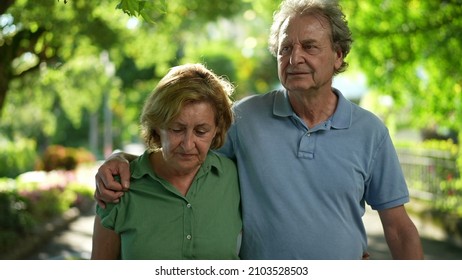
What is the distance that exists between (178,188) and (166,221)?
0.13 metres

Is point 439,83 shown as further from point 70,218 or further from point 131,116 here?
point 131,116

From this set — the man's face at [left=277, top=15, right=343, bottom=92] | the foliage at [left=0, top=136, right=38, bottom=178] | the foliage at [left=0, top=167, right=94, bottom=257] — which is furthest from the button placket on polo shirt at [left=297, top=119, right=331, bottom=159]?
the foliage at [left=0, top=136, right=38, bottom=178]

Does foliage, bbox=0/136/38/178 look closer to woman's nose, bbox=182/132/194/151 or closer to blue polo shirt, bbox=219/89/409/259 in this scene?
blue polo shirt, bbox=219/89/409/259

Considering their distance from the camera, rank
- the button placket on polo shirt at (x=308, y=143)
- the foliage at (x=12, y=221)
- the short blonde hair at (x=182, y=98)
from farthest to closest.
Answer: the foliage at (x=12, y=221) < the button placket on polo shirt at (x=308, y=143) < the short blonde hair at (x=182, y=98)

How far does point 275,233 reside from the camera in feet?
8.49

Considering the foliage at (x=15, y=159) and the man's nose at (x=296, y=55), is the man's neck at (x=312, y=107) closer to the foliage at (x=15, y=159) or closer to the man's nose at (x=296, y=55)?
the man's nose at (x=296, y=55)

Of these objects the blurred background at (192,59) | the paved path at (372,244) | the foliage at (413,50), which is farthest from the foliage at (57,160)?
the foliage at (413,50)

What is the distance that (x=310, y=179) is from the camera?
2.57 meters

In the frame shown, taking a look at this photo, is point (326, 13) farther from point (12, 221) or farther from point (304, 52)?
point (12, 221)

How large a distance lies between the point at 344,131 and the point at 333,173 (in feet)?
0.57

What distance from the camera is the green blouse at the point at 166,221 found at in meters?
2.45

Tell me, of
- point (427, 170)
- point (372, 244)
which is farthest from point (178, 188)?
point (427, 170)

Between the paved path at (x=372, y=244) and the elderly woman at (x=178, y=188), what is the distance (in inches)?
244
